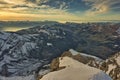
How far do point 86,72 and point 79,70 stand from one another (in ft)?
6.15

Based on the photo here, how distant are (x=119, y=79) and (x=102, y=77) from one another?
138483 mm

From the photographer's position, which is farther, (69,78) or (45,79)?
(45,79)

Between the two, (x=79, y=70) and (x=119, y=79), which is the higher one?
(x=79, y=70)

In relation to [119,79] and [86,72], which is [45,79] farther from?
[119,79]

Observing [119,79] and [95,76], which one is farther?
[119,79]

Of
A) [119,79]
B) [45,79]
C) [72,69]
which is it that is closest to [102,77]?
[72,69]

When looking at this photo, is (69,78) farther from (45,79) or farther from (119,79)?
(119,79)

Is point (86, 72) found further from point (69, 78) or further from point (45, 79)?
point (45, 79)

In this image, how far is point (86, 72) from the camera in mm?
62188

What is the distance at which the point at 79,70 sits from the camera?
2499 inches

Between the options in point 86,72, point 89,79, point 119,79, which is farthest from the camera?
point 119,79

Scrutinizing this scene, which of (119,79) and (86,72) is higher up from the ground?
(86,72)

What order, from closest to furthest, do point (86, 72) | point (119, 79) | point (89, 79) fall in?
point (89, 79) < point (86, 72) < point (119, 79)

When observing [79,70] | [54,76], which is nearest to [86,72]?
[79,70]
